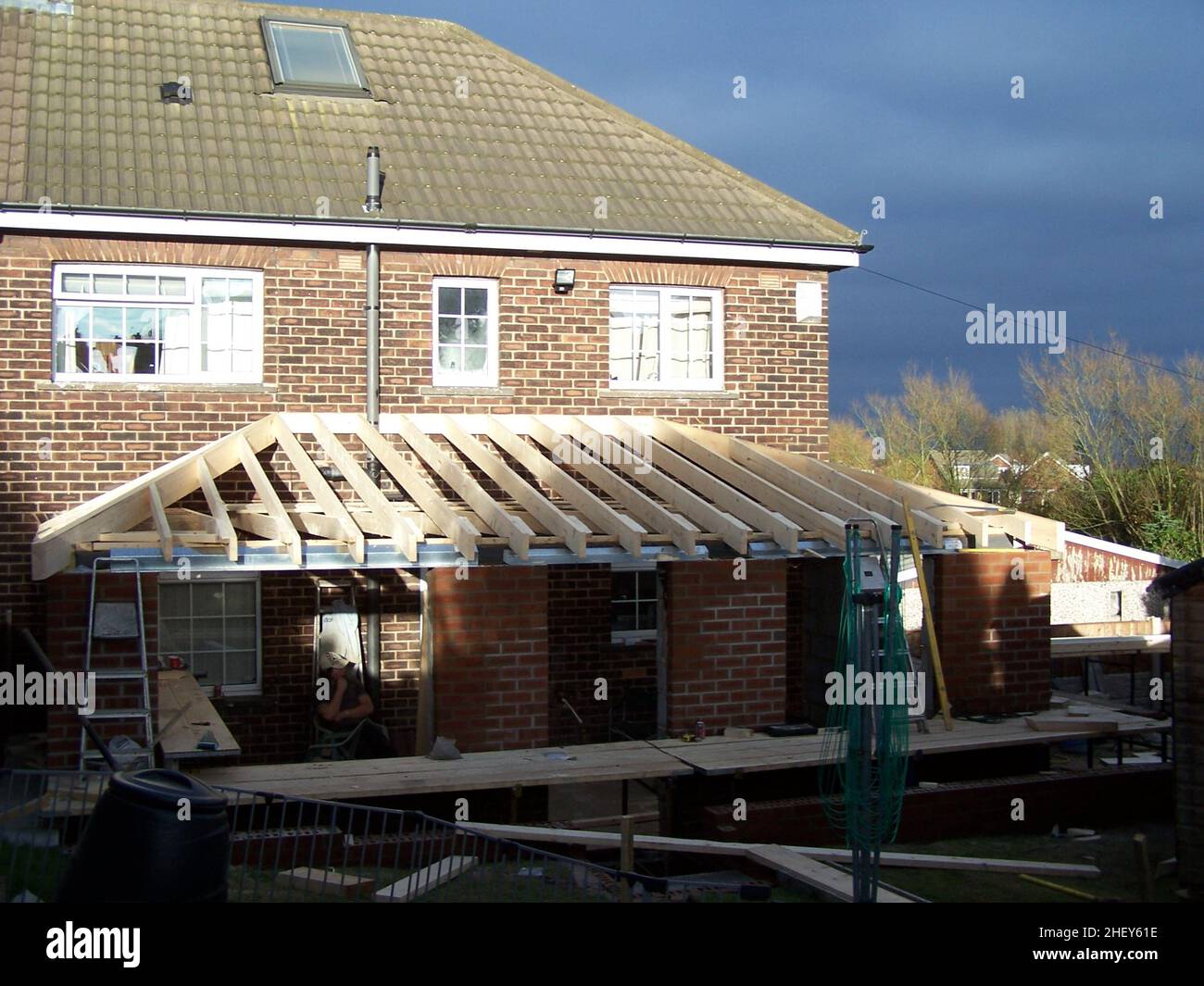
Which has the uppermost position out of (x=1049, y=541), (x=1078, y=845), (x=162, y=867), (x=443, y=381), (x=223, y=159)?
(x=223, y=159)

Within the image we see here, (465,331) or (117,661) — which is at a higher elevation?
(465,331)

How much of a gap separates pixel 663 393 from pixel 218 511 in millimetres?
5314

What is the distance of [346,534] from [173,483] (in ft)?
6.00

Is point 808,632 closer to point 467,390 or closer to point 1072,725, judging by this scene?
point 1072,725

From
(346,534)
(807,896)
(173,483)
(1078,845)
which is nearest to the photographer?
(807,896)

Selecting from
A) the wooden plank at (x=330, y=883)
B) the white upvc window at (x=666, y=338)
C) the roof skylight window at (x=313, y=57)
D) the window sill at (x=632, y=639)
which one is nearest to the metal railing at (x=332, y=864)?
the wooden plank at (x=330, y=883)

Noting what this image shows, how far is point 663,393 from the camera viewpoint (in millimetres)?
13281

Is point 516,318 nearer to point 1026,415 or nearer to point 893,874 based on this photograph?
point 893,874

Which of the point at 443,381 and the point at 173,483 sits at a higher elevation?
the point at 443,381

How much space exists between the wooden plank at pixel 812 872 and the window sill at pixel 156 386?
6189 mm

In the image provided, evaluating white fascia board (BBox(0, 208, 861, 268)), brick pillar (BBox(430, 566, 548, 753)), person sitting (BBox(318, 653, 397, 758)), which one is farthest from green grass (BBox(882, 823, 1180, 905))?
white fascia board (BBox(0, 208, 861, 268))

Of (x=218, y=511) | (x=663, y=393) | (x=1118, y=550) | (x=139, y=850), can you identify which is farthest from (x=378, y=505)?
(x=1118, y=550)
